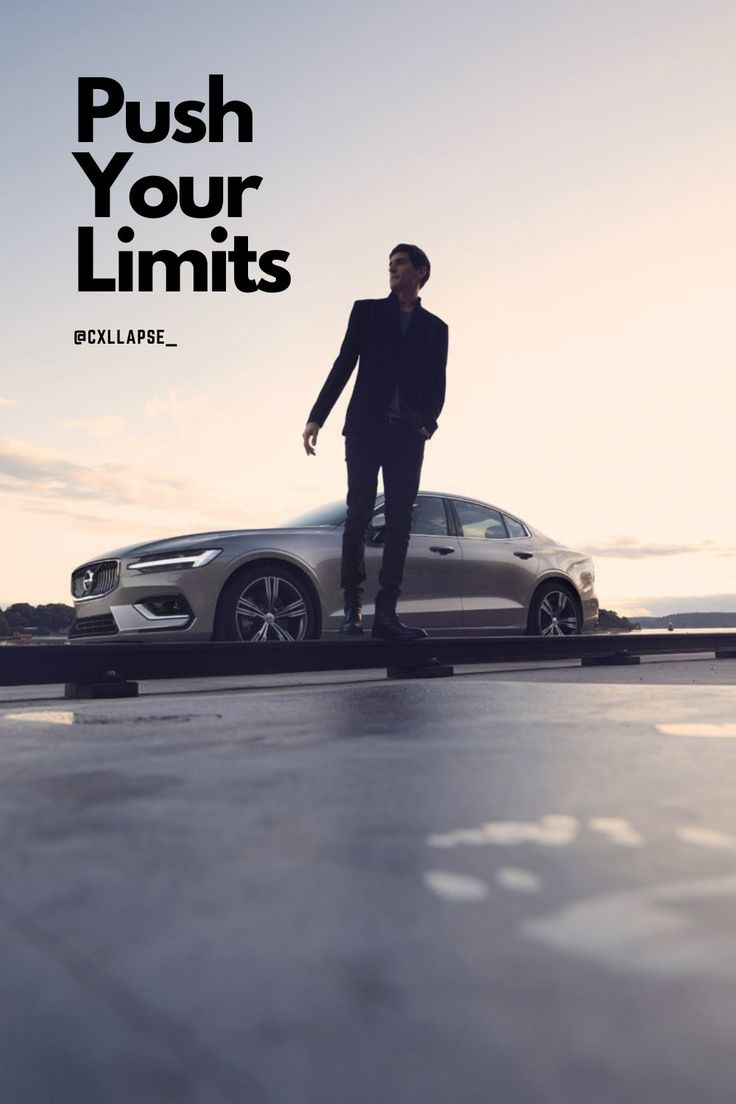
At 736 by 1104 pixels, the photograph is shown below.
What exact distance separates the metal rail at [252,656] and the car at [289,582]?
0.70 meters

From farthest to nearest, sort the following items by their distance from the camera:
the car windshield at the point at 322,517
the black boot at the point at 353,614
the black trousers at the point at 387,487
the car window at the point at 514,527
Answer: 1. the car window at the point at 514,527
2. the car windshield at the point at 322,517
3. the black boot at the point at 353,614
4. the black trousers at the point at 387,487

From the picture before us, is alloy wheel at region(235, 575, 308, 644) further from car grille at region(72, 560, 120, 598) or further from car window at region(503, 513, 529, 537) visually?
car window at region(503, 513, 529, 537)

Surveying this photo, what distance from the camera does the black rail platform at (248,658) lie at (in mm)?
5172

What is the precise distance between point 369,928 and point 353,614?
18.2 feet

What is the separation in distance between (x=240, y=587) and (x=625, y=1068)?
19.4 feet

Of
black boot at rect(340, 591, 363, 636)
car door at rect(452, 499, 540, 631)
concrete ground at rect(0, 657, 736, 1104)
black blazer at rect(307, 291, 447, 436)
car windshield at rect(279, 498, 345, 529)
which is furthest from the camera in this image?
car door at rect(452, 499, 540, 631)

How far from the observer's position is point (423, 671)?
6488 mm

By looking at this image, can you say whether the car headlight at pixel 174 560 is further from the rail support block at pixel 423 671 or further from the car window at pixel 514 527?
the car window at pixel 514 527

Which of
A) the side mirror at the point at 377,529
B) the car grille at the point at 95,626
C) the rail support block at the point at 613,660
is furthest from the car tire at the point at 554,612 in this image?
the car grille at the point at 95,626

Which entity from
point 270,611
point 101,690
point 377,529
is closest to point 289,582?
point 270,611

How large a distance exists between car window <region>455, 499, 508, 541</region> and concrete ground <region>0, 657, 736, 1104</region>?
6.07 m

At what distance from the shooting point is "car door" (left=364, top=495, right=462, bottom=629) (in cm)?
782

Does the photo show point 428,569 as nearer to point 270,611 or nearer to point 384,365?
point 270,611

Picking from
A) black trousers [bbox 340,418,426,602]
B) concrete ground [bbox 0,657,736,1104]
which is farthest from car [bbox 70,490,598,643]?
concrete ground [bbox 0,657,736,1104]
